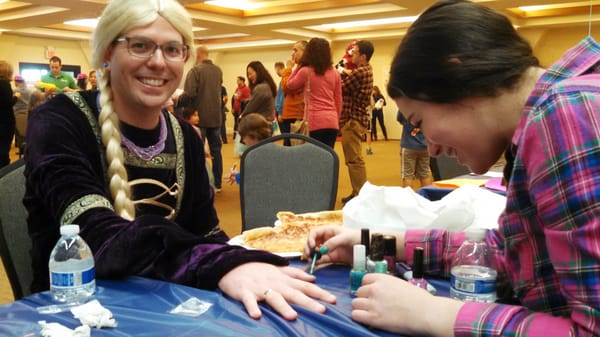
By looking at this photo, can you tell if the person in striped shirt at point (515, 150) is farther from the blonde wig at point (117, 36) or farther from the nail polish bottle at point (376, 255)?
the blonde wig at point (117, 36)

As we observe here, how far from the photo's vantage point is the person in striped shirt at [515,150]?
25.5 inches

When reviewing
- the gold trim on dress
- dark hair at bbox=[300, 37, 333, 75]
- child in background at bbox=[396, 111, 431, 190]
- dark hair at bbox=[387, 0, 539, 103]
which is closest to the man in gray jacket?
dark hair at bbox=[300, 37, 333, 75]

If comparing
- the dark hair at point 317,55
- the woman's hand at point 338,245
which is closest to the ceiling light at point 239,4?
the dark hair at point 317,55

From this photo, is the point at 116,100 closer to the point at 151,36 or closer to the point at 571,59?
the point at 151,36

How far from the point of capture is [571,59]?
2.50 ft

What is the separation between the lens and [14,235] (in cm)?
140

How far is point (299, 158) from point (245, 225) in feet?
1.30

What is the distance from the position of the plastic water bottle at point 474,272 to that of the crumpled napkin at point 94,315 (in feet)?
1.93

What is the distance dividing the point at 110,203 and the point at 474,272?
0.81 m

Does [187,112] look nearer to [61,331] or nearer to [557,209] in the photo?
[61,331]

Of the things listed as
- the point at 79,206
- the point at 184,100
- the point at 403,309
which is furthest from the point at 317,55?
the point at 403,309

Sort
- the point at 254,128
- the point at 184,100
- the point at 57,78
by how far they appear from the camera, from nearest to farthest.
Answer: the point at 254,128 → the point at 184,100 → the point at 57,78

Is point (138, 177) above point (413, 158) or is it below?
above

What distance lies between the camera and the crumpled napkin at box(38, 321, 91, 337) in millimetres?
726
